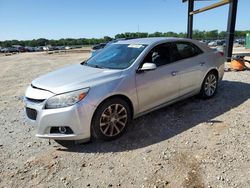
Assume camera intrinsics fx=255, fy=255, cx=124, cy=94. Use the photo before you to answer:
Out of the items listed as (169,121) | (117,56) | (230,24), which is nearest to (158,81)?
(169,121)

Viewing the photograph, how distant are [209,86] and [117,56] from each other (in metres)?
2.45

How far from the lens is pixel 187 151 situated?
3693 millimetres

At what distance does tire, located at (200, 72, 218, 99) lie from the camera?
5777 millimetres

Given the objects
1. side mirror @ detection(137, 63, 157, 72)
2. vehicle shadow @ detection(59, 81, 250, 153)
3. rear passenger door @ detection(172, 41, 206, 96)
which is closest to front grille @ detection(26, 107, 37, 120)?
vehicle shadow @ detection(59, 81, 250, 153)

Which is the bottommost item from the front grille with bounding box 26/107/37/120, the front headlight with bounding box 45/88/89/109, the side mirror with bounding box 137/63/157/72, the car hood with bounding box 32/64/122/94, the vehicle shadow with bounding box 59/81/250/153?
the vehicle shadow with bounding box 59/81/250/153

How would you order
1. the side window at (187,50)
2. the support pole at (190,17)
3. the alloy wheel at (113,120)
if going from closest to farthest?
1. the alloy wheel at (113,120)
2. the side window at (187,50)
3. the support pole at (190,17)

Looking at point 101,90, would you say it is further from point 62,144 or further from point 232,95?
point 232,95

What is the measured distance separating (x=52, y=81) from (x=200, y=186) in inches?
103

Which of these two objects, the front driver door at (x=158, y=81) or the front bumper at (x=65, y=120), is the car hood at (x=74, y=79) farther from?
the front driver door at (x=158, y=81)

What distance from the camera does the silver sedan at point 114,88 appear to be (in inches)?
144

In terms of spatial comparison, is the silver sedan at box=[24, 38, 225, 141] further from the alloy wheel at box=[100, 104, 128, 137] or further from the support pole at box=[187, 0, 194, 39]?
the support pole at box=[187, 0, 194, 39]

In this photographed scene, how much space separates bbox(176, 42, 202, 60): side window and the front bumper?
2.46m

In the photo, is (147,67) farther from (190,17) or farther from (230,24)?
(190,17)

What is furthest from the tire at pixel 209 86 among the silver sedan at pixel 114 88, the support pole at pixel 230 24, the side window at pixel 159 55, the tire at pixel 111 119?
the support pole at pixel 230 24
